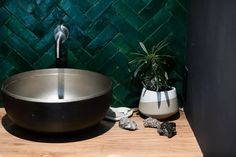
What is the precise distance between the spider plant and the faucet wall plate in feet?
0.89

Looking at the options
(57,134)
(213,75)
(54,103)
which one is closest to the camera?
(213,75)

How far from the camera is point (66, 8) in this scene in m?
1.61

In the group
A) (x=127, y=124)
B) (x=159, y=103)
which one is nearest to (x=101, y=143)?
(x=127, y=124)

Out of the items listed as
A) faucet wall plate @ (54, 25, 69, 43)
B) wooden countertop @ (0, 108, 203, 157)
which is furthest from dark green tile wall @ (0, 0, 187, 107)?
wooden countertop @ (0, 108, 203, 157)

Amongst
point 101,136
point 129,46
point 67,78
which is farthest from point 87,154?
point 129,46

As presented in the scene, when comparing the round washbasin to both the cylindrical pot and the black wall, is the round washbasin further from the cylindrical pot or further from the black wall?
the black wall

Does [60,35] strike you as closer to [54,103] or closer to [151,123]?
[54,103]

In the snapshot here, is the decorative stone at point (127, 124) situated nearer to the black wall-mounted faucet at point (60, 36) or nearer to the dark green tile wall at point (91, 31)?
the dark green tile wall at point (91, 31)

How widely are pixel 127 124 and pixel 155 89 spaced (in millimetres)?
174

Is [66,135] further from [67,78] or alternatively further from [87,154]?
[67,78]

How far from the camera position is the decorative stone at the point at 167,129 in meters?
1.45

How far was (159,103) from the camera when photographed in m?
1.55

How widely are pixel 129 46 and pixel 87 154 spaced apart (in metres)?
0.50

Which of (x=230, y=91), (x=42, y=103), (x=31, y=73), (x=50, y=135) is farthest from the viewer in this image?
(x=31, y=73)
